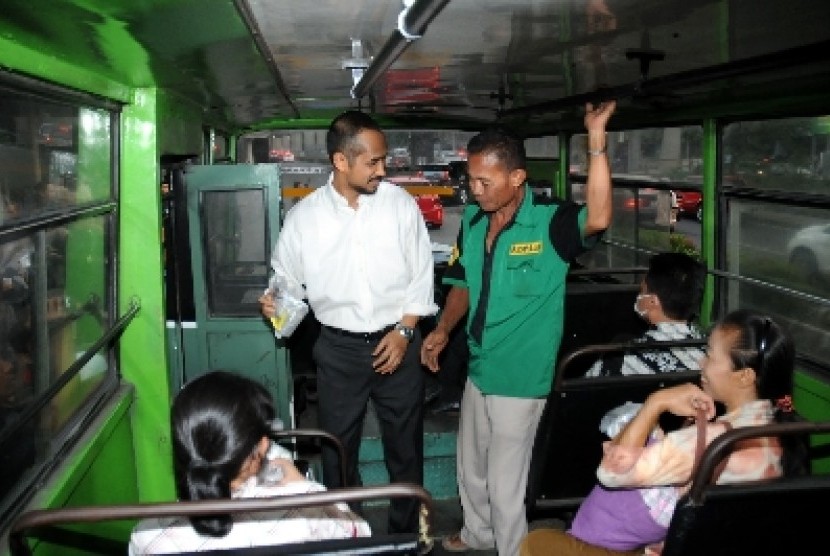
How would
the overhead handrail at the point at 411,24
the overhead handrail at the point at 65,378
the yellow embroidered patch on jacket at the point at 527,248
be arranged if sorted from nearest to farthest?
the overhead handrail at the point at 411,24, the overhead handrail at the point at 65,378, the yellow embroidered patch on jacket at the point at 527,248

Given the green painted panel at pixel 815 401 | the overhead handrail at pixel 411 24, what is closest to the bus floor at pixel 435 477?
the green painted panel at pixel 815 401

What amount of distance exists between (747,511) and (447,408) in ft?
11.5

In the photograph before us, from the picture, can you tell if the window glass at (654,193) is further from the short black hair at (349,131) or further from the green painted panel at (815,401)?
the short black hair at (349,131)

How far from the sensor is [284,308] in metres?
3.37

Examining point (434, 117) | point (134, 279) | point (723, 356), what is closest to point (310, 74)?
point (134, 279)

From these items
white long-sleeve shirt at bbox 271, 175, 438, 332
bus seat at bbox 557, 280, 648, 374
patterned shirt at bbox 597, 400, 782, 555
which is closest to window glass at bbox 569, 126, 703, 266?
bus seat at bbox 557, 280, 648, 374

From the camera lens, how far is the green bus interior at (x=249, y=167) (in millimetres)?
2369

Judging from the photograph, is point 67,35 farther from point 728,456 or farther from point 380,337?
point 728,456

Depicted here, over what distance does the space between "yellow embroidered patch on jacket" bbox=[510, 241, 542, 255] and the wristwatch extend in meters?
0.58

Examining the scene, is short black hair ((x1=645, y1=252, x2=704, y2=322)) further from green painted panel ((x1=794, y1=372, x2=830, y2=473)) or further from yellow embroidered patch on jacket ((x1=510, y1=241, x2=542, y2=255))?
green painted panel ((x1=794, y1=372, x2=830, y2=473))

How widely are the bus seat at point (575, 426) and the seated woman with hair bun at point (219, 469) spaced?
144 cm

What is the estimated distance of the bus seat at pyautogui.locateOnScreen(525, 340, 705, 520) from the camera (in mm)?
2943

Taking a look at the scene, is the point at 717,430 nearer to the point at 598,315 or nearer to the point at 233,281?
the point at 598,315

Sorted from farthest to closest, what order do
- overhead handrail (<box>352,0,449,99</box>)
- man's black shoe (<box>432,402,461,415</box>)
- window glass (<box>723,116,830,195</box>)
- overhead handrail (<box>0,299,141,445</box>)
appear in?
man's black shoe (<box>432,402,461,415</box>) → window glass (<box>723,116,830,195</box>) → overhead handrail (<box>0,299,141,445</box>) → overhead handrail (<box>352,0,449,99</box>)
